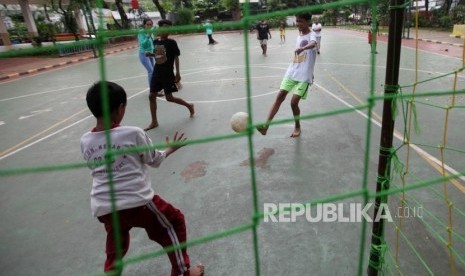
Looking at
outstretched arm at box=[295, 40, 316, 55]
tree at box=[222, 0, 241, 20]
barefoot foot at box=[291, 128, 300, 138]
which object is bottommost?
barefoot foot at box=[291, 128, 300, 138]

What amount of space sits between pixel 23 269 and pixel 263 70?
787cm

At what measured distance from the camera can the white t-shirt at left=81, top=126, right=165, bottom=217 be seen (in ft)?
5.62

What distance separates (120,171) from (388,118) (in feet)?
4.26

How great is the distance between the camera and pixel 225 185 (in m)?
3.31

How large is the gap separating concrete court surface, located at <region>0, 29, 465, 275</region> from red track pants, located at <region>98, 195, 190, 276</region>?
318 millimetres

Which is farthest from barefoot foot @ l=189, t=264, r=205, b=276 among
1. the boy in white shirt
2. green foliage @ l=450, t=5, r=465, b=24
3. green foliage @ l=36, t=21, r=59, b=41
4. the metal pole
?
green foliage @ l=36, t=21, r=59, b=41

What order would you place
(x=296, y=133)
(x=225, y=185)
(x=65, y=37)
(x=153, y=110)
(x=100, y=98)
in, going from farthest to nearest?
1. (x=65, y=37)
2. (x=153, y=110)
3. (x=296, y=133)
4. (x=225, y=185)
5. (x=100, y=98)

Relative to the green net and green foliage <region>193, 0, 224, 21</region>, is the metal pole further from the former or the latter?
green foliage <region>193, 0, 224, 21</region>

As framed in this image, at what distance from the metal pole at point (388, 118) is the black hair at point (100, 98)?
1.22 metres

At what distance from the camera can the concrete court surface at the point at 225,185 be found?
234cm

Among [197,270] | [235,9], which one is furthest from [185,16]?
[197,270]

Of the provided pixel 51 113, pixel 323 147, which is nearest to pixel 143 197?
pixel 323 147

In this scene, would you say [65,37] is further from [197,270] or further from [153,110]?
[197,270]

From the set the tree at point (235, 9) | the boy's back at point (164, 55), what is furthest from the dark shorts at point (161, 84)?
the tree at point (235, 9)
